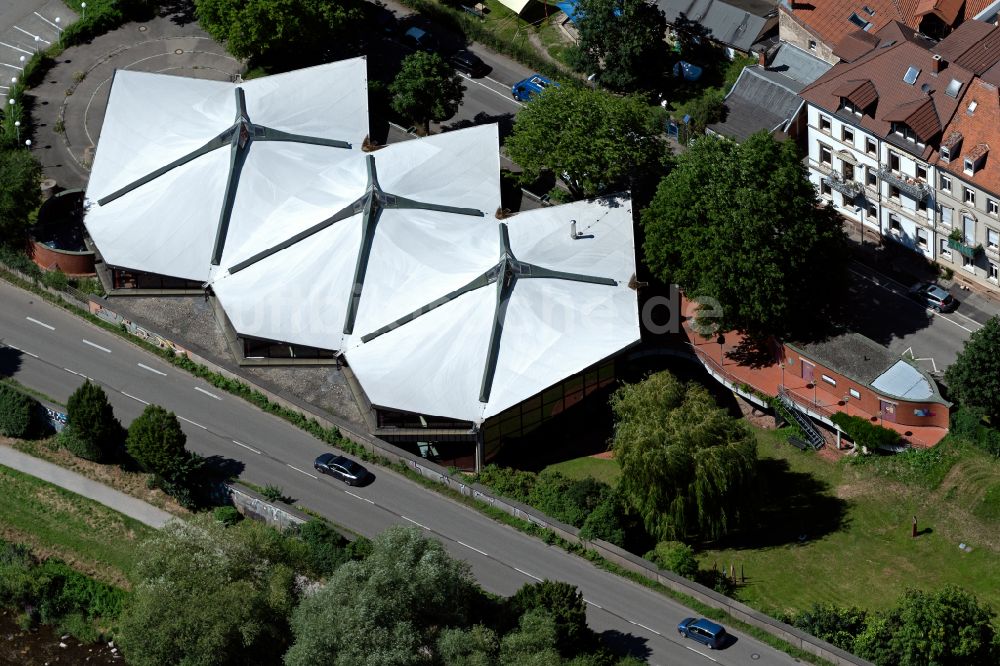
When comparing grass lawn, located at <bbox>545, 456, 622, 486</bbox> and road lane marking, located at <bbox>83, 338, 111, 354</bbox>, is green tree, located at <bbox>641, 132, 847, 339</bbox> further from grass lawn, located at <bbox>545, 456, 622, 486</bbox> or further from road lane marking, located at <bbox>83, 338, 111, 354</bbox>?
road lane marking, located at <bbox>83, 338, 111, 354</bbox>

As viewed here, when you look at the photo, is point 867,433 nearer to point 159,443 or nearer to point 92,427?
point 159,443

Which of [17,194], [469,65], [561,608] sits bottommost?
[17,194]

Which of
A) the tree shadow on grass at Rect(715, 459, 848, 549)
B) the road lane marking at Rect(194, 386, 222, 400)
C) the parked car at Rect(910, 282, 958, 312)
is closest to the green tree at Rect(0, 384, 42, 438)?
the road lane marking at Rect(194, 386, 222, 400)

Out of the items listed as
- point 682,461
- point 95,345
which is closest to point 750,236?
point 682,461

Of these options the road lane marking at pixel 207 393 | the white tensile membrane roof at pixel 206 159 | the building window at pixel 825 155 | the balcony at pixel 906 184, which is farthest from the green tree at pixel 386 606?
the building window at pixel 825 155

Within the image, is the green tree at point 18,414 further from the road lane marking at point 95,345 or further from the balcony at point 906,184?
the balcony at point 906,184

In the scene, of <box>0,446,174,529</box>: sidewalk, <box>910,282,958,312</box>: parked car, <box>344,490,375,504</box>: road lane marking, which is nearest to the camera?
<box>344,490,375,504</box>: road lane marking

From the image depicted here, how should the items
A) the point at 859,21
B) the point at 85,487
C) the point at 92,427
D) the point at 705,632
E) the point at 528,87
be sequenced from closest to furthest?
the point at 705,632
the point at 92,427
the point at 85,487
the point at 859,21
the point at 528,87
